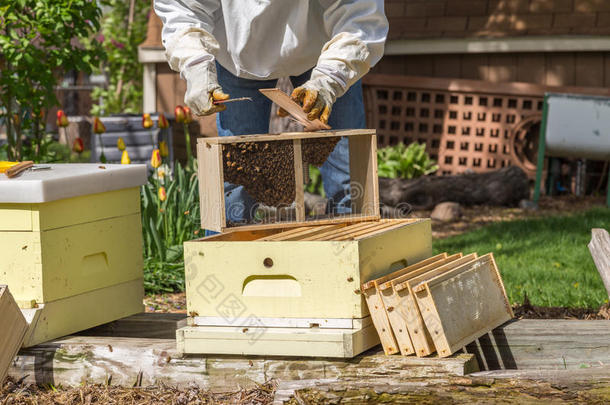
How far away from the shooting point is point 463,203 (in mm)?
7449

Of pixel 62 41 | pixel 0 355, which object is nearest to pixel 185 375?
pixel 0 355

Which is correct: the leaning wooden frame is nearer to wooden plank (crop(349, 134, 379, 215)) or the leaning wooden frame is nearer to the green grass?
wooden plank (crop(349, 134, 379, 215))

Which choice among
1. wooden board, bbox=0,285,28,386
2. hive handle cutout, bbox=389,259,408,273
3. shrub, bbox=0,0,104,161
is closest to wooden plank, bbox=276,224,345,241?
hive handle cutout, bbox=389,259,408,273

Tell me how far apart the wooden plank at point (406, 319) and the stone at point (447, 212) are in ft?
15.5

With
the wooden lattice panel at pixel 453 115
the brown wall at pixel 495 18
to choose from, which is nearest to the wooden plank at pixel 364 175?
the wooden lattice panel at pixel 453 115

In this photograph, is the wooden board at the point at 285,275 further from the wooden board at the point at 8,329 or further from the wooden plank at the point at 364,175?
the wooden board at the point at 8,329

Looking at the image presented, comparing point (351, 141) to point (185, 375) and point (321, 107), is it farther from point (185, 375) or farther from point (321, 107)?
point (185, 375)

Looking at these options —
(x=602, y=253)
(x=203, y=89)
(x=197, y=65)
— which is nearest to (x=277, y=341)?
(x=203, y=89)

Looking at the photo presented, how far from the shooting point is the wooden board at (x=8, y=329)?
89.8 inches

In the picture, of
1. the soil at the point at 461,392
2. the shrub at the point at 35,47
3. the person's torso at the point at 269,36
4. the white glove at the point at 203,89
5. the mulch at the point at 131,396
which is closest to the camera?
the soil at the point at 461,392

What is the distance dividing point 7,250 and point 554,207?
227 inches

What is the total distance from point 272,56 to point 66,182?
0.92 meters

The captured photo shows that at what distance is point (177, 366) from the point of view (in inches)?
92.5

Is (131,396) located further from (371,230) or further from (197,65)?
(197,65)
